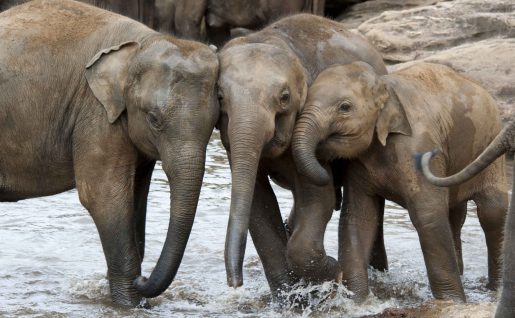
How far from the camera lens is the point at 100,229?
8734 millimetres

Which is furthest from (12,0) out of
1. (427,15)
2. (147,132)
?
(147,132)

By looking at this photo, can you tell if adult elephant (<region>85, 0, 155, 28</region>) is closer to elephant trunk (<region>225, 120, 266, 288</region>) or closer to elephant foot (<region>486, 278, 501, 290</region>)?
elephant foot (<region>486, 278, 501, 290</region>)

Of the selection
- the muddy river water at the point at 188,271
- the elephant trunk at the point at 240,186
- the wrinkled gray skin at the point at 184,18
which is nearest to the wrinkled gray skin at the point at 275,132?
the elephant trunk at the point at 240,186

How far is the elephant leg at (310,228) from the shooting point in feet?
28.6

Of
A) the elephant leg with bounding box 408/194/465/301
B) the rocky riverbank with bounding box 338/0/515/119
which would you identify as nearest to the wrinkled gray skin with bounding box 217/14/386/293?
the elephant leg with bounding box 408/194/465/301

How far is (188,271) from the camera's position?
1038cm

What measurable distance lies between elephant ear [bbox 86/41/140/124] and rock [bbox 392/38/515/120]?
18.2ft

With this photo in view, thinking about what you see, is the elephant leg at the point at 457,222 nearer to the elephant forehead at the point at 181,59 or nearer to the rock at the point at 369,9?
the elephant forehead at the point at 181,59

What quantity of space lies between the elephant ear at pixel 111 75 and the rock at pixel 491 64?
5561mm

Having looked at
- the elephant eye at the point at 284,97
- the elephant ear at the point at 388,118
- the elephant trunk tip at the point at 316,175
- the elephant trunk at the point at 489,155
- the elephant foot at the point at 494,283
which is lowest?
the elephant foot at the point at 494,283

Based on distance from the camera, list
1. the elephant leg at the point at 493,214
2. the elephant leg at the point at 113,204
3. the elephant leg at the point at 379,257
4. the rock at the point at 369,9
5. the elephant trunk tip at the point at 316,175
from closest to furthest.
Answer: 1. the elephant trunk tip at the point at 316,175
2. the elephant leg at the point at 113,204
3. the elephant leg at the point at 493,214
4. the elephant leg at the point at 379,257
5. the rock at the point at 369,9

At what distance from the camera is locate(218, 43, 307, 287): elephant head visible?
785 cm

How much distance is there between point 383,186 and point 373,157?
0.63 ft

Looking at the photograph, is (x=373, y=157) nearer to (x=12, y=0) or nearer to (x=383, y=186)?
(x=383, y=186)
